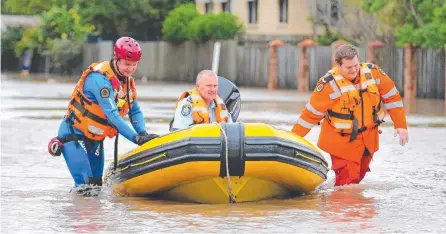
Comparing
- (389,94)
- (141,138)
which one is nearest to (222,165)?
(141,138)

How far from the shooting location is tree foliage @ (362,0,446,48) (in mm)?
30420

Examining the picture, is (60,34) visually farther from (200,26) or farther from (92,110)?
(92,110)

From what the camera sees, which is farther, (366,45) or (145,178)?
(366,45)

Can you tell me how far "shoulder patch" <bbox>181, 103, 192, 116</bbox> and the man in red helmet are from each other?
1.20 ft

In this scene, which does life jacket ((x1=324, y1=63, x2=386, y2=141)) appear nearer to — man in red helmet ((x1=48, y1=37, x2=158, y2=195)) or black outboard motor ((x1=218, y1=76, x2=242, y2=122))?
black outboard motor ((x1=218, y1=76, x2=242, y2=122))

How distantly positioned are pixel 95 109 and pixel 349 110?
7.76 feet

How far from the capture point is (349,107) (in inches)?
468

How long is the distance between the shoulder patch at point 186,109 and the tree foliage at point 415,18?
18700 mm

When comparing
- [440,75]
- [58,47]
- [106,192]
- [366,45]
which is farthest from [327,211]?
[58,47]

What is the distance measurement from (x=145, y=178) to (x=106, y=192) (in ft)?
3.09

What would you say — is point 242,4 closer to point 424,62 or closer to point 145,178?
point 424,62

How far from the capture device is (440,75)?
115 feet

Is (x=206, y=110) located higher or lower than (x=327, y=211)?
higher

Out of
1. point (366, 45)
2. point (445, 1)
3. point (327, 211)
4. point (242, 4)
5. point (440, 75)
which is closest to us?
point (327, 211)
